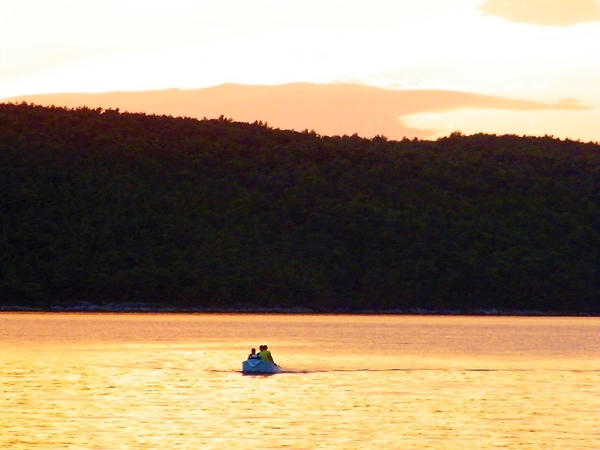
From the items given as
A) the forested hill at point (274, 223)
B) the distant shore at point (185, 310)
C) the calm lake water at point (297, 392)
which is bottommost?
the calm lake water at point (297, 392)

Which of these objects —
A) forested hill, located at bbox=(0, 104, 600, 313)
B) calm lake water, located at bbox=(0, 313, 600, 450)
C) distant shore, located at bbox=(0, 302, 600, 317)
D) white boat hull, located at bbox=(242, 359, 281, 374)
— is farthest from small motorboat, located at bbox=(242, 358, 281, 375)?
forested hill, located at bbox=(0, 104, 600, 313)

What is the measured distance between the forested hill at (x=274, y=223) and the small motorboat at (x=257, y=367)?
69.9 meters

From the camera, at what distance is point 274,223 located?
156000mm

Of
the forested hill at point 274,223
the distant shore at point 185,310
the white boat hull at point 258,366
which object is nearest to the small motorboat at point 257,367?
the white boat hull at point 258,366

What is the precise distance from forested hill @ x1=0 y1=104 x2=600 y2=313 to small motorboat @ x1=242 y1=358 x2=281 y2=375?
2751 inches

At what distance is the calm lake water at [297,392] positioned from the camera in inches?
1735

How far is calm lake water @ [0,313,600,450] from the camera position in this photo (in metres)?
44.1

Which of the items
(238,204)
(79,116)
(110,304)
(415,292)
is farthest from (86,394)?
(79,116)

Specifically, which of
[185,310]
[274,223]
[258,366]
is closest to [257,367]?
[258,366]

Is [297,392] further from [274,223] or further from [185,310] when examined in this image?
[274,223]

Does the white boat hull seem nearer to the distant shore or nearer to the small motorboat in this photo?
the small motorboat

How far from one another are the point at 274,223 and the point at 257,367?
8931 centimetres

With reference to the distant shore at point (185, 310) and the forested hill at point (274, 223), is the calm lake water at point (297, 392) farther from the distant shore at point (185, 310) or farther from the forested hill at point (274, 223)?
the forested hill at point (274, 223)

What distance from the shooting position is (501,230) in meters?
160
